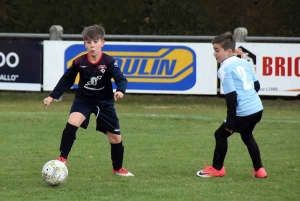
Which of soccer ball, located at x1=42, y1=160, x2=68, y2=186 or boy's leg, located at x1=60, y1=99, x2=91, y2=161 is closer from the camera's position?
soccer ball, located at x1=42, y1=160, x2=68, y2=186

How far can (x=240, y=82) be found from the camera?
Answer: 777cm

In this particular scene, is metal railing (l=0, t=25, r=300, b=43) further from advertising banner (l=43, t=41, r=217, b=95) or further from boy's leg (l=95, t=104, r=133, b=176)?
boy's leg (l=95, t=104, r=133, b=176)

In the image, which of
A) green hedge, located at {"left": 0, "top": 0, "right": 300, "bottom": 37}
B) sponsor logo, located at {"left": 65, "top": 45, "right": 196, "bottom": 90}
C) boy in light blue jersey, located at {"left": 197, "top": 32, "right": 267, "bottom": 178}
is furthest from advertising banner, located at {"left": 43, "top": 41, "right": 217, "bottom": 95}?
boy in light blue jersey, located at {"left": 197, "top": 32, "right": 267, "bottom": 178}

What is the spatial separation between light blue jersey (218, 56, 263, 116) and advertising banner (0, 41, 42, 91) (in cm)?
861

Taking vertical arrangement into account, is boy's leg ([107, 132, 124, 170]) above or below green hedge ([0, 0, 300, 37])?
below

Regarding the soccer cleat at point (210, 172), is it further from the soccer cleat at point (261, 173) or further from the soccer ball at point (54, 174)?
the soccer ball at point (54, 174)

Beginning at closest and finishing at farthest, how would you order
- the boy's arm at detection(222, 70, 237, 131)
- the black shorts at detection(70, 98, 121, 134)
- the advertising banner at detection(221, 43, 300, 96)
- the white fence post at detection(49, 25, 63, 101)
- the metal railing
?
1. the boy's arm at detection(222, 70, 237, 131)
2. the black shorts at detection(70, 98, 121, 134)
3. the advertising banner at detection(221, 43, 300, 96)
4. the metal railing
5. the white fence post at detection(49, 25, 63, 101)

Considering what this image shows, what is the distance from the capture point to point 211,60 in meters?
15.1

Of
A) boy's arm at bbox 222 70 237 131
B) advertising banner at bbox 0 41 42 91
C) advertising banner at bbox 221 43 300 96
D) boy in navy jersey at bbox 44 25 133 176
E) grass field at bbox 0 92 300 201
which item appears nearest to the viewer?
grass field at bbox 0 92 300 201

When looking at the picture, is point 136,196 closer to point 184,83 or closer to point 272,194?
point 272,194

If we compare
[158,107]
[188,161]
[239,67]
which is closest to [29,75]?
[158,107]

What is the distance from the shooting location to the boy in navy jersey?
7703 mm

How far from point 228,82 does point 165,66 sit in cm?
766

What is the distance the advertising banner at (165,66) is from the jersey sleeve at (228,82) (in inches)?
291
